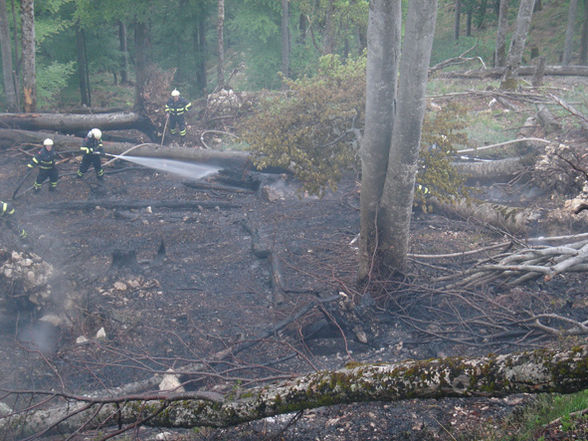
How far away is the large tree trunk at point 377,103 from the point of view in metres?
6.11

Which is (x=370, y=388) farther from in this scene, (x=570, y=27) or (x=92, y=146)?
(x=570, y=27)

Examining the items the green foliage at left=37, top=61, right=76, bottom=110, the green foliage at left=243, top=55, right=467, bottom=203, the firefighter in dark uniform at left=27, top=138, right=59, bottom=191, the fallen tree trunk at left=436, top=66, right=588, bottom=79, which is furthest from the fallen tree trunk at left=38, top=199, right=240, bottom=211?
the fallen tree trunk at left=436, top=66, right=588, bottom=79

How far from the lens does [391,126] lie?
21.1 ft

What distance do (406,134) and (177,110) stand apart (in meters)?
10.0

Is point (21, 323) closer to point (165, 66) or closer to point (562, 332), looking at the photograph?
point (562, 332)

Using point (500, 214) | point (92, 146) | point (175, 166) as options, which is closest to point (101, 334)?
point (92, 146)

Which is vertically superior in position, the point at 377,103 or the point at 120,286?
the point at 377,103

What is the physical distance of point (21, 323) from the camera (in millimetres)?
6863

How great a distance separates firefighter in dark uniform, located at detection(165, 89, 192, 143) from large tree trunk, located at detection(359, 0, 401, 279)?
9196 mm

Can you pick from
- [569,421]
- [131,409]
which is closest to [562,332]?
[569,421]

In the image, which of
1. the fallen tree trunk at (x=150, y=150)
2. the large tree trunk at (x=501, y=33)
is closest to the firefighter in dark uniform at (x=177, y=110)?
the fallen tree trunk at (x=150, y=150)

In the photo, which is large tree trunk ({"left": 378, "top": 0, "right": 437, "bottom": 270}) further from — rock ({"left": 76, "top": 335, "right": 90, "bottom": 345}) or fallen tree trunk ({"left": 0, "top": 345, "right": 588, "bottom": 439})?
rock ({"left": 76, "top": 335, "right": 90, "bottom": 345})

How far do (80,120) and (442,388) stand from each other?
47.2ft

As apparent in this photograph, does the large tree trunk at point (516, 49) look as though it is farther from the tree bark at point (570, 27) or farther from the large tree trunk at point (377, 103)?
the large tree trunk at point (377, 103)
